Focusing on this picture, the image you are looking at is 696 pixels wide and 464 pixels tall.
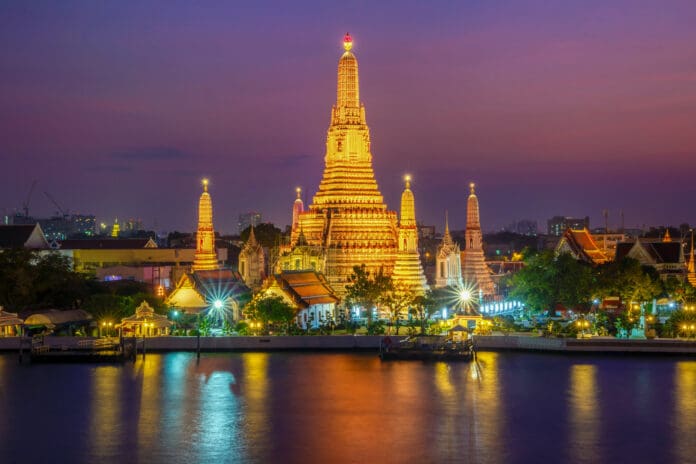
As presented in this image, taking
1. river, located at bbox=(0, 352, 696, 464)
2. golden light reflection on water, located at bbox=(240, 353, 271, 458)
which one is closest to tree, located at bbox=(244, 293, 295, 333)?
golden light reflection on water, located at bbox=(240, 353, 271, 458)

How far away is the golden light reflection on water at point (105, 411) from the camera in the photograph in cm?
4047

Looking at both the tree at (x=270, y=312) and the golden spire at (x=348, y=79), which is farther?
the golden spire at (x=348, y=79)

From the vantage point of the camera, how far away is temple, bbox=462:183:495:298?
8581cm

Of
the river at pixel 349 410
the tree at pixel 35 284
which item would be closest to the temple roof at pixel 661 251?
the river at pixel 349 410

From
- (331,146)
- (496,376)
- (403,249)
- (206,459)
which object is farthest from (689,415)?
(331,146)

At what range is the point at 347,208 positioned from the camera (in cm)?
8469

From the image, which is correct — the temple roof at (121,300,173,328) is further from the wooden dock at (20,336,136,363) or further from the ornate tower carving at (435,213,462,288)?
the ornate tower carving at (435,213,462,288)

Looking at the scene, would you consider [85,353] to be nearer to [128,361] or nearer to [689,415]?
[128,361]

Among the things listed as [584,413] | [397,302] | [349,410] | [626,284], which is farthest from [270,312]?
[584,413]

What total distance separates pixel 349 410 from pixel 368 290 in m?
27.8

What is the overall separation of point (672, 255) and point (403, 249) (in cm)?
2730

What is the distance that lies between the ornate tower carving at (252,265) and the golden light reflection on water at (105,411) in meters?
26.6

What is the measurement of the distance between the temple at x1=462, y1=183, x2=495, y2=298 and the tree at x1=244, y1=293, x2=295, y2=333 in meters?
21.2

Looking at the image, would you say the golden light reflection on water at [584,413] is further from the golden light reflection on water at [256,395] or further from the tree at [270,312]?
the tree at [270,312]
